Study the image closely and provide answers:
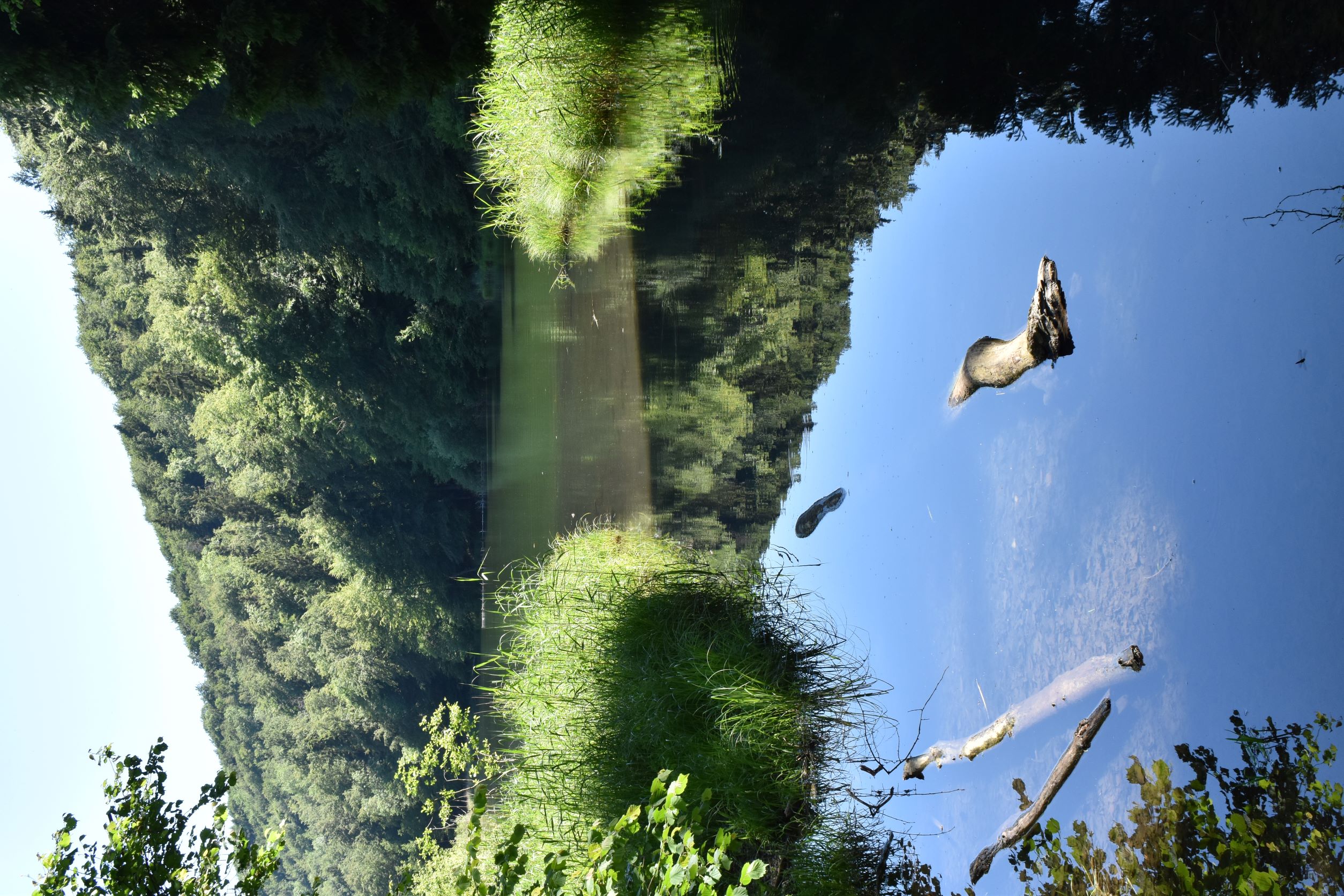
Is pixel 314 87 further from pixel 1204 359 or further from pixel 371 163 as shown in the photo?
pixel 1204 359

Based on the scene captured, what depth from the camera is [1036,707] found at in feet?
12.9

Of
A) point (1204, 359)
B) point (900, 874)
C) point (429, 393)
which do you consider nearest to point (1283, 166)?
point (1204, 359)

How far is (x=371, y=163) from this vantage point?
7.70m

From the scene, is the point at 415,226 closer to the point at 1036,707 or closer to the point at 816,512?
the point at 816,512

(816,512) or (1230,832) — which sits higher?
(816,512)

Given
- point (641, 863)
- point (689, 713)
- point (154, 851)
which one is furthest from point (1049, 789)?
point (154, 851)

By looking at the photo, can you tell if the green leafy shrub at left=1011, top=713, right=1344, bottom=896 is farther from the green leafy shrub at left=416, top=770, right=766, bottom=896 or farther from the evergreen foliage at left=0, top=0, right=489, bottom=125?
the evergreen foliage at left=0, top=0, right=489, bottom=125

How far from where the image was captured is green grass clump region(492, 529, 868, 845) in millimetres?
4289

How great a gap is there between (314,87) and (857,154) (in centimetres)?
345

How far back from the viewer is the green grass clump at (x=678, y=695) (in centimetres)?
429

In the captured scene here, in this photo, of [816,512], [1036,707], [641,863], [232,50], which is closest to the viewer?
[641,863]

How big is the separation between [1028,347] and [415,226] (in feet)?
20.2

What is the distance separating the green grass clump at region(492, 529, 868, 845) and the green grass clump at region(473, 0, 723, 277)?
287 cm

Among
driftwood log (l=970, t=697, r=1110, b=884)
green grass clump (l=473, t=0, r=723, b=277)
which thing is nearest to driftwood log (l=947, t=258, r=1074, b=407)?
driftwood log (l=970, t=697, r=1110, b=884)
